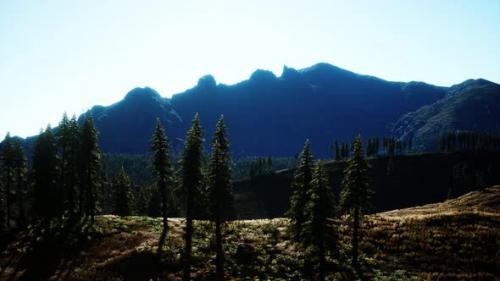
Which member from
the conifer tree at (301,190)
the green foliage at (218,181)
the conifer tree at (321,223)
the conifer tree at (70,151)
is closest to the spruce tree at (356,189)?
the conifer tree at (301,190)

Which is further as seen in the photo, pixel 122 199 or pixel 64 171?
pixel 122 199

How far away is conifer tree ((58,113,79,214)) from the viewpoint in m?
63.8

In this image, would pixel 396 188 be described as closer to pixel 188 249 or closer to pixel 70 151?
pixel 70 151

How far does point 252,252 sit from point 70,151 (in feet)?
101

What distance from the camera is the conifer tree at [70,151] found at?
6381 centimetres

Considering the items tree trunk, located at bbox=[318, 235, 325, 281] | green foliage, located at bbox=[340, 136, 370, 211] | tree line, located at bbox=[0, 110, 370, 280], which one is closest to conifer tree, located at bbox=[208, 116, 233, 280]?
tree line, located at bbox=[0, 110, 370, 280]

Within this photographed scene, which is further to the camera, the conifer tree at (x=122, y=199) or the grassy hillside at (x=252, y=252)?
the conifer tree at (x=122, y=199)

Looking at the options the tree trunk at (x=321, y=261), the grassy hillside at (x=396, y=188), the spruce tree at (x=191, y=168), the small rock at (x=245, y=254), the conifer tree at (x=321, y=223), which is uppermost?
the spruce tree at (x=191, y=168)

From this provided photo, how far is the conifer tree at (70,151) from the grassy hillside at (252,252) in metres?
5.66

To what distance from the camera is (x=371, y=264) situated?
49719 millimetres

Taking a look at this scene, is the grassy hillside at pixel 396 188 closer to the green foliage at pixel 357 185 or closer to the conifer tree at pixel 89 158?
the conifer tree at pixel 89 158

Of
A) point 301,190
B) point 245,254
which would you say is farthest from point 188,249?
point 301,190

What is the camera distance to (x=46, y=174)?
6272 centimetres

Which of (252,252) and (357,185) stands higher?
(357,185)
